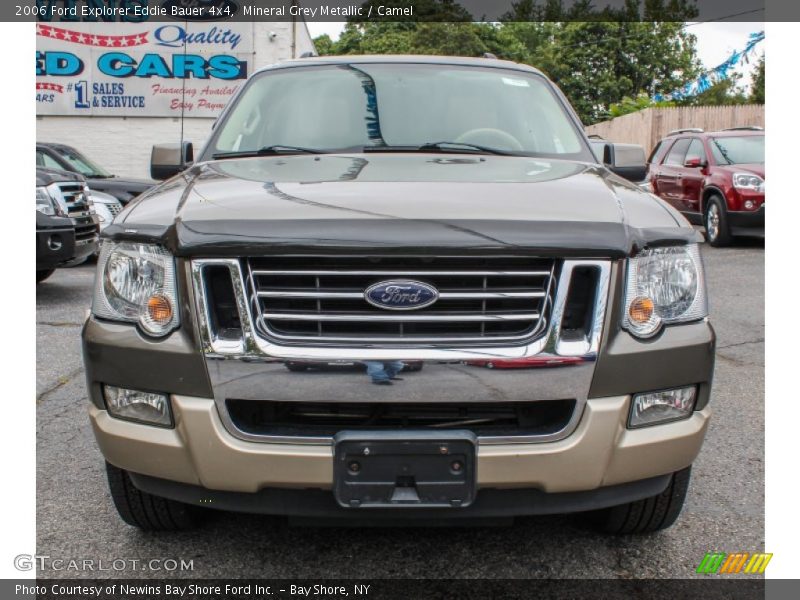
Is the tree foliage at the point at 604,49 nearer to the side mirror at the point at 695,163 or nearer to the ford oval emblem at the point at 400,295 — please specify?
the side mirror at the point at 695,163

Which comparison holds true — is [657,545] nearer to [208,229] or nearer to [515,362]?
[515,362]

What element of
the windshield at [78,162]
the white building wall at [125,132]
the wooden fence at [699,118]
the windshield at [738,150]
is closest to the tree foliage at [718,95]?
the wooden fence at [699,118]

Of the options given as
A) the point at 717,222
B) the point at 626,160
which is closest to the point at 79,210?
the point at 626,160

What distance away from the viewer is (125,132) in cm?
2031

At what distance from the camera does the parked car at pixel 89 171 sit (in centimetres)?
1136

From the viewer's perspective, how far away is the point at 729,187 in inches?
449

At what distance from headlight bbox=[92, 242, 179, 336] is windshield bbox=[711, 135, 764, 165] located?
11.2m

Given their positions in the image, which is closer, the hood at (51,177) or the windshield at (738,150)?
the hood at (51,177)

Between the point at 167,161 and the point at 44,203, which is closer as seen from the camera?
the point at 167,161

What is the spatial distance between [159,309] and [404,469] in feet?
2.76

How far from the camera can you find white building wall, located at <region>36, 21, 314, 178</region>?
2002cm

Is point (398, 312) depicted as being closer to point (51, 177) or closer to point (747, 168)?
point (51, 177)

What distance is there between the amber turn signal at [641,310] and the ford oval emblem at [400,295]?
58 cm

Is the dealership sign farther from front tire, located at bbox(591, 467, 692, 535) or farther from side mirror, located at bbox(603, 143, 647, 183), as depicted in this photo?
front tire, located at bbox(591, 467, 692, 535)
